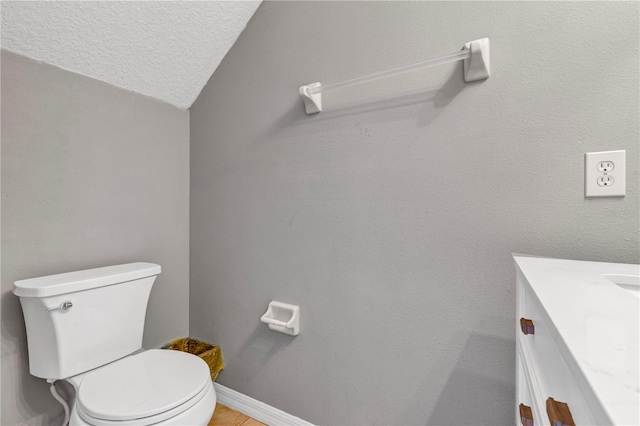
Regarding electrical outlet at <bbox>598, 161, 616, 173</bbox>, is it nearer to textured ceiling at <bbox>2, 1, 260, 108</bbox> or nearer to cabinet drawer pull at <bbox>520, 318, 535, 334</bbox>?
cabinet drawer pull at <bbox>520, 318, 535, 334</bbox>

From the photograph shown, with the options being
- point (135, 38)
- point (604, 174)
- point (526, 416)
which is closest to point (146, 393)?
point (526, 416)

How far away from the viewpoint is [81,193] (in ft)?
4.12

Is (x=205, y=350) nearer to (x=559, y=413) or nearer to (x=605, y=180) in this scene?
(x=559, y=413)

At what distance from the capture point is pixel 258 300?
1417 mm

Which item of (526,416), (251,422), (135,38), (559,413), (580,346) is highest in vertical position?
(135,38)

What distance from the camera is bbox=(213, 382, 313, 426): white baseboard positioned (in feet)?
4.35

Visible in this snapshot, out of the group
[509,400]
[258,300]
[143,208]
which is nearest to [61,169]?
[143,208]

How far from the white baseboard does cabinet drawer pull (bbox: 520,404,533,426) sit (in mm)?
932

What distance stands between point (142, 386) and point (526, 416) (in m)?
1.08

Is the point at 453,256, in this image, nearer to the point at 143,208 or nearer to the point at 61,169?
the point at 143,208

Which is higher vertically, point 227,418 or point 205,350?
point 205,350

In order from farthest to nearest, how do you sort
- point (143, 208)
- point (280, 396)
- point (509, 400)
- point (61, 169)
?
point (143, 208) → point (280, 396) → point (61, 169) → point (509, 400)

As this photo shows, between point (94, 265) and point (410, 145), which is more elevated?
point (410, 145)

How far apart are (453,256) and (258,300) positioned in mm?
908
